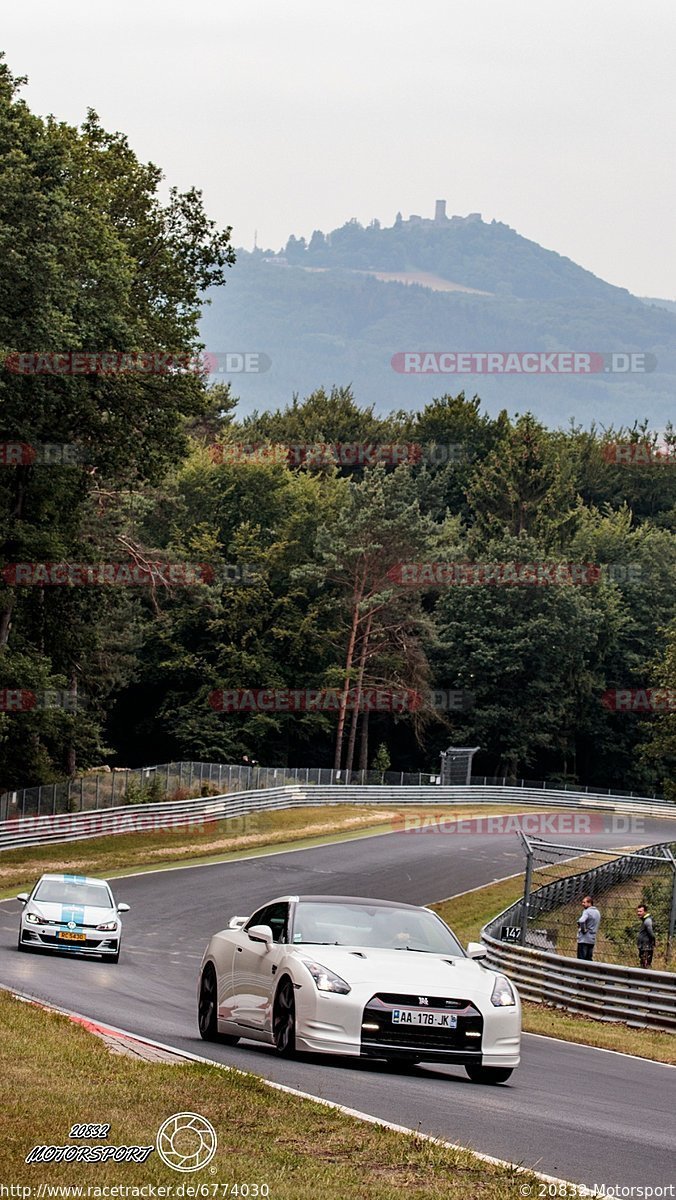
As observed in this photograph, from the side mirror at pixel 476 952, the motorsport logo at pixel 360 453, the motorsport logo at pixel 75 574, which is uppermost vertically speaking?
the motorsport logo at pixel 360 453

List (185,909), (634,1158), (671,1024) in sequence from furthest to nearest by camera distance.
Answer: (185,909) → (671,1024) → (634,1158)

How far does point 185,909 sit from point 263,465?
5923 centimetres

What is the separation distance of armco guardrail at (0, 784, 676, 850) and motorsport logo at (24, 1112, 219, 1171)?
38850mm

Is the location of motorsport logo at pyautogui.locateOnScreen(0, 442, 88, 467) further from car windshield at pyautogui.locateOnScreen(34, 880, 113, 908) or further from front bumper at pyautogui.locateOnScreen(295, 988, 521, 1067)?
front bumper at pyautogui.locateOnScreen(295, 988, 521, 1067)

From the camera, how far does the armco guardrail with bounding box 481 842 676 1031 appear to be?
2084 centimetres

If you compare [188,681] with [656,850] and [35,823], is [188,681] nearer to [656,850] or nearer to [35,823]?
[35,823]

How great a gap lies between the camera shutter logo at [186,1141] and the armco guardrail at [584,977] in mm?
12767

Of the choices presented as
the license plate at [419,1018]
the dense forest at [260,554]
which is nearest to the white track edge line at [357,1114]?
the license plate at [419,1018]

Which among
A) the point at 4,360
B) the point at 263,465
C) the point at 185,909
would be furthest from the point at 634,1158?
the point at 263,465

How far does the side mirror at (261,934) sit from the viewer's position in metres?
13.0

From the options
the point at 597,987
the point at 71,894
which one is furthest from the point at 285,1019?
the point at 71,894

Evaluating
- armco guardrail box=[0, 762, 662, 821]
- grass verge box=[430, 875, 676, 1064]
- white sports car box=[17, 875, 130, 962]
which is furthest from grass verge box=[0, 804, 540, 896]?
grass verge box=[430, 875, 676, 1064]

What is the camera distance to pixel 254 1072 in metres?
11.3

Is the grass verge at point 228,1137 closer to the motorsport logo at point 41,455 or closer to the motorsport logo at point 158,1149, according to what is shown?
the motorsport logo at point 158,1149
